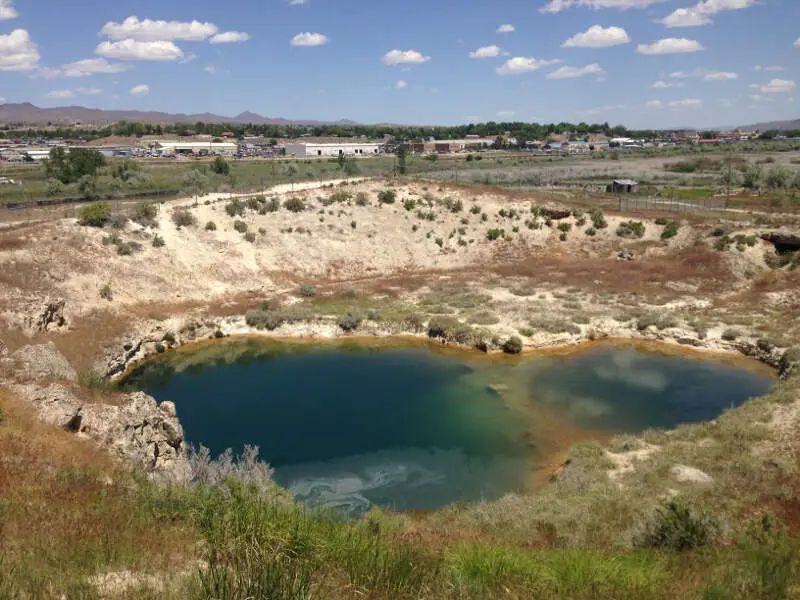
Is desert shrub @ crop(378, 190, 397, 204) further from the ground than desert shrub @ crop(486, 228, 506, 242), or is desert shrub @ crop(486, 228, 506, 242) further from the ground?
desert shrub @ crop(378, 190, 397, 204)

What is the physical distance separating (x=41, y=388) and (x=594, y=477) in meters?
17.4

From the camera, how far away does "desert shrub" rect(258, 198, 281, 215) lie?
48150 mm

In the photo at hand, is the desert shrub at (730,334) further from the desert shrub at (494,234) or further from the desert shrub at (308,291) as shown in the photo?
the desert shrub at (308,291)

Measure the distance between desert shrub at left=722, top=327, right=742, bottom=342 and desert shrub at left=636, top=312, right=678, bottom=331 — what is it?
2544 mm

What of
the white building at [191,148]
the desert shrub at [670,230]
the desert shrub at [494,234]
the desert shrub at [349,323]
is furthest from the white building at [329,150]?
the desert shrub at [349,323]

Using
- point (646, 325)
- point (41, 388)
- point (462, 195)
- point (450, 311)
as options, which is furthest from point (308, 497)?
point (462, 195)

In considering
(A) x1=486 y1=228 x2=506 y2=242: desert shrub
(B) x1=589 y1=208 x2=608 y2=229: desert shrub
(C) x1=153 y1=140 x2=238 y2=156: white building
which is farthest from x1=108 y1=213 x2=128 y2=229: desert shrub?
(C) x1=153 y1=140 x2=238 y2=156: white building

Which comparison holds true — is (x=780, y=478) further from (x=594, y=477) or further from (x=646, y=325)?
(x=646, y=325)

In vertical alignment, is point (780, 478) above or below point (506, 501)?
above

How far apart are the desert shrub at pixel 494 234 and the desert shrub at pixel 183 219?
24586 millimetres

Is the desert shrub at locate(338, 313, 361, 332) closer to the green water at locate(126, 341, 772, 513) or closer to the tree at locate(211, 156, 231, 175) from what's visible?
the green water at locate(126, 341, 772, 513)

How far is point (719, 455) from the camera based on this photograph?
707 inches

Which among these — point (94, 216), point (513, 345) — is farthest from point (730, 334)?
point (94, 216)

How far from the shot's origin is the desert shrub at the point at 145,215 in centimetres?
4268
